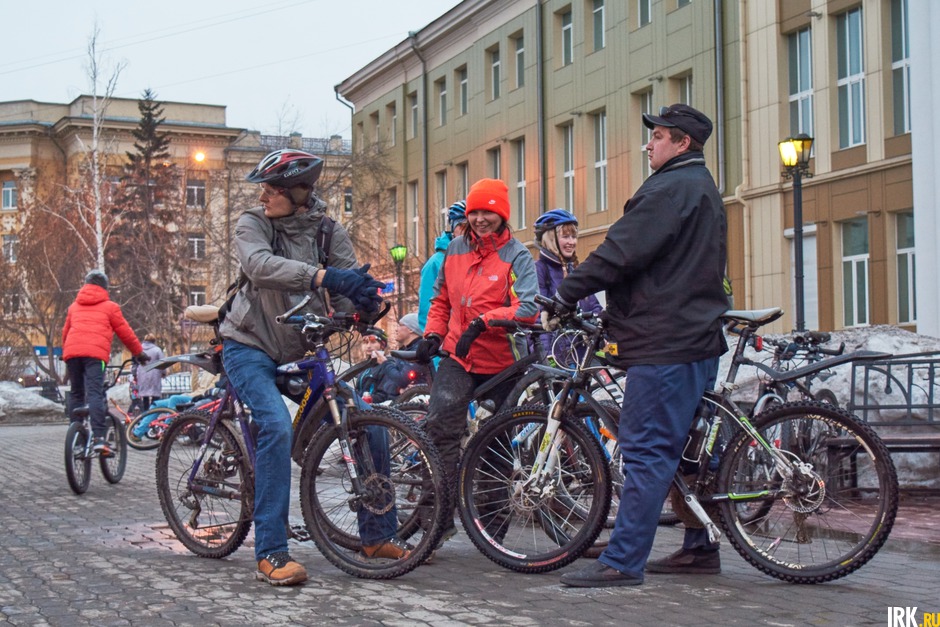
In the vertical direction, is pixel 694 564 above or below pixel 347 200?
below

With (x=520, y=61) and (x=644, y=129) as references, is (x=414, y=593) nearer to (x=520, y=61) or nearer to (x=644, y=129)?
(x=644, y=129)

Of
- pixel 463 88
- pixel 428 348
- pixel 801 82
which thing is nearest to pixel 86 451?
pixel 428 348

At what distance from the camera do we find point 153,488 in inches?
457

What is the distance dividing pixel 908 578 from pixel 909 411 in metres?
3.58

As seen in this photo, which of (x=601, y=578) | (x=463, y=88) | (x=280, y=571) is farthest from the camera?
(x=463, y=88)

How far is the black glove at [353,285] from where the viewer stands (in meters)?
6.23

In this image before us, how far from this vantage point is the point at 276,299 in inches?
259

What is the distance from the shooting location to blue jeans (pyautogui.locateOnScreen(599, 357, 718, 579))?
5.80 metres

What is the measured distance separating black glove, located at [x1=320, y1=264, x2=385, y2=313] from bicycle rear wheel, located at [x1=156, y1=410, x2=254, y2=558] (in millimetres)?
1016

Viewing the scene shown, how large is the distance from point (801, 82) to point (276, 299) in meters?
22.0

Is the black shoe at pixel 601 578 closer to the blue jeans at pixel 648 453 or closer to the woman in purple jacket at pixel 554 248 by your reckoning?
the blue jeans at pixel 648 453

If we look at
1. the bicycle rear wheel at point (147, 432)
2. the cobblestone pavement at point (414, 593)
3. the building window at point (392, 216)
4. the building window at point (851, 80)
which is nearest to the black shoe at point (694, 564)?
the cobblestone pavement at point (414, 593)

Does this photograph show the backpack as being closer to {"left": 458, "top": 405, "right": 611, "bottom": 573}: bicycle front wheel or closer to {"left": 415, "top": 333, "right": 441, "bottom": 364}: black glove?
{"left": 415, "top": 333, "right": 441, "bottom": 364}: black glove

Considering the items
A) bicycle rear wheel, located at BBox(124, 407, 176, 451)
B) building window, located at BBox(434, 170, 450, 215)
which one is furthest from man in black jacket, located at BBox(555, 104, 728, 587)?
building window, located at BBox(434, 170, 450, 215)
